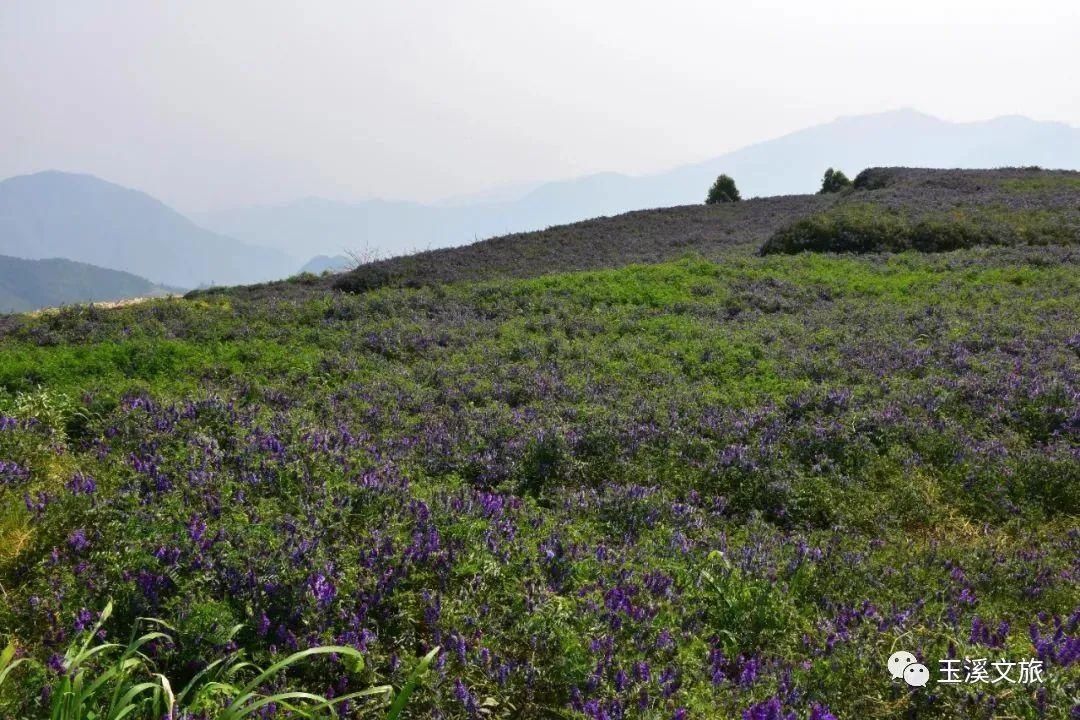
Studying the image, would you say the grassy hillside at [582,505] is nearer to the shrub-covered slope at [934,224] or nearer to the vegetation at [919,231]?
the vegetation at [919,231]

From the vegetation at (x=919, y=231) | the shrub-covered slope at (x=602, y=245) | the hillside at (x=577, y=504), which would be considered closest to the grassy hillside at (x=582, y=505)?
the hillside at (x=577, y=504)

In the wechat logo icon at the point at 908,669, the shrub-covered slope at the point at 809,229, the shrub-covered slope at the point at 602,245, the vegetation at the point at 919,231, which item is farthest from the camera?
the shrub-covered slope at the point at 602,245

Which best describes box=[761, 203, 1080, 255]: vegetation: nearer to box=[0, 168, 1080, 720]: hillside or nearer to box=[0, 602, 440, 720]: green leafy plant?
box=[0, 168, 1080, 720]: hillside

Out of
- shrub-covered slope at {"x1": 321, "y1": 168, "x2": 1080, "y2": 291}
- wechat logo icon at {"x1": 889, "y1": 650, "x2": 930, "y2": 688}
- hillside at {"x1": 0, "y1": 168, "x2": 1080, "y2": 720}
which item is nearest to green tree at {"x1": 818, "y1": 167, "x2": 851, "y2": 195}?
shrub-covered slope at {"x1": 321, "y1": 168, "x2": 1080, "y2": 291}

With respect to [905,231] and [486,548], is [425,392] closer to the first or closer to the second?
[486,548]

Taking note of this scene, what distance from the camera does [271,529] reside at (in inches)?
154

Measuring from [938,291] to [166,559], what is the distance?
15.3m

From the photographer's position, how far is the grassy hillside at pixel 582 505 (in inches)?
128

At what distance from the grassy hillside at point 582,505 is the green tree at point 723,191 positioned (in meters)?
34.5

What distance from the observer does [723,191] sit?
45969 millimetres

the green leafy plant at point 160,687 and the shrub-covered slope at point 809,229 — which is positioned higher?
the shrub-covered slope at point 809,229

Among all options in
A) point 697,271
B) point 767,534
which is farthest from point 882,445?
point 697,271

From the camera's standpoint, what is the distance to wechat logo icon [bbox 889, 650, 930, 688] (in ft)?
10.6

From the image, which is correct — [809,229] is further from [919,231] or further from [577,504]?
[577,504]
